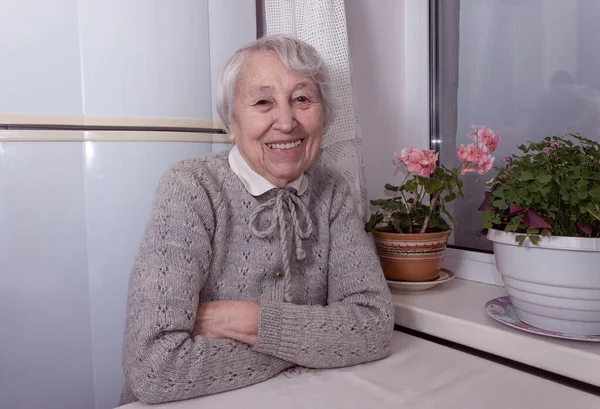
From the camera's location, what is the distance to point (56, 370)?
1.21 meters

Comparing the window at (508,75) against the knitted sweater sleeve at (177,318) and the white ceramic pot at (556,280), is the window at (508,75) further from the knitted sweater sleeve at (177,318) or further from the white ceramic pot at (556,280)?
the knitted sweater sleeve at (177,318)

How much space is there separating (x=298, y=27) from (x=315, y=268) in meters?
0.67

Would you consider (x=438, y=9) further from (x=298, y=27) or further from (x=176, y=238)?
(x=176, y=238)

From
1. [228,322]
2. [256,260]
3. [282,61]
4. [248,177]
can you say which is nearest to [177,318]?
[228,322]

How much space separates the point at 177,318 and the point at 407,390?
0.44 meters

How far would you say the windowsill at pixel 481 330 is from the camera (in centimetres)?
104

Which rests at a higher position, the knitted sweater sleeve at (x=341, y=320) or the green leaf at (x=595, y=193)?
the green leaf at (x=595, y=193)

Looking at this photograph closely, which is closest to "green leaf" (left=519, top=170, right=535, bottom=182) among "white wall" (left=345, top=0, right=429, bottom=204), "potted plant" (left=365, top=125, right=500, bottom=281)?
"potted plant" (left=365, top=125, right=500, bottom=281)

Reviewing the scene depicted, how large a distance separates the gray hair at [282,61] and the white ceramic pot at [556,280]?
0.54m

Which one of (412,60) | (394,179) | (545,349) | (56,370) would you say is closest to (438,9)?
(412,60)

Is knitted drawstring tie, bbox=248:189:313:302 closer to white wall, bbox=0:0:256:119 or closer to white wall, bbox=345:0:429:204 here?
white wall, bbox=0:0:256:119

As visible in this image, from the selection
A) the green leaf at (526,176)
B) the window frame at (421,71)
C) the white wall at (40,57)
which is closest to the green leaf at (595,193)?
the green leaf at (526,176)

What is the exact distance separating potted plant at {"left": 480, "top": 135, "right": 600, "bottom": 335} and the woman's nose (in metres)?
0.47

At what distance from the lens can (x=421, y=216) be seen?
1480mm
